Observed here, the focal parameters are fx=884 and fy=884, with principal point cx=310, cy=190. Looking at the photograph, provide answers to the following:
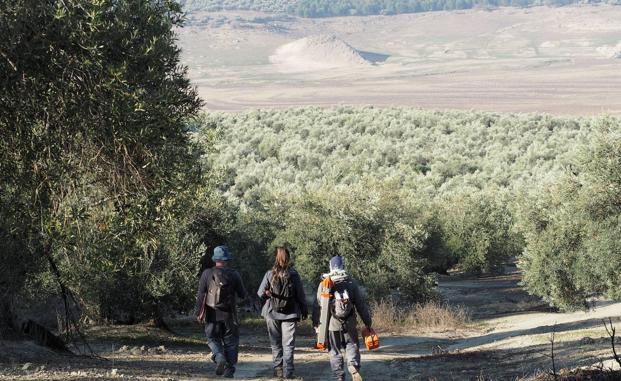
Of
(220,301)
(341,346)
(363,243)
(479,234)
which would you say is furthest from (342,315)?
(479,234)

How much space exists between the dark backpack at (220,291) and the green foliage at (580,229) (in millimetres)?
16069

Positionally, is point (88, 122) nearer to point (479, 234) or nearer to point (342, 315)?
point (342, 315)

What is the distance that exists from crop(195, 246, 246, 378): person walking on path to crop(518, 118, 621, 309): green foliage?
15.9m

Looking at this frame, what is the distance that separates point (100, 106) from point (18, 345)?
652cm

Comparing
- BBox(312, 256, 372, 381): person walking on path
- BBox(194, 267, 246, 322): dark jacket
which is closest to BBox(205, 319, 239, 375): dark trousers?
BBox(194, 267, 246, 322): dark jacket

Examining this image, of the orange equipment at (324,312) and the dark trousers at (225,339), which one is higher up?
the orange equipment at (324,312)

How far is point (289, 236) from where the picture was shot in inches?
1359

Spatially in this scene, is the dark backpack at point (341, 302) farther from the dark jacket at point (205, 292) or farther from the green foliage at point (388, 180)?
the green foliage at point (388, 180)

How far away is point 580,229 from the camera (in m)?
28.8

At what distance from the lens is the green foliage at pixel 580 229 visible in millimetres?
26172

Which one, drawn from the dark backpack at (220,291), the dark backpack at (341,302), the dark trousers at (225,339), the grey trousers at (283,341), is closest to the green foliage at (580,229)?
the grey trousers at (283,341)

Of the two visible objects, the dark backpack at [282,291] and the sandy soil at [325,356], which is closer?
the dark backpack at [282,291]

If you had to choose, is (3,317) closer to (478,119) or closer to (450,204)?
(450,204)

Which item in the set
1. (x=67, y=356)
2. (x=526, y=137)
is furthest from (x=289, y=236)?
(x=526, y=137)
